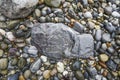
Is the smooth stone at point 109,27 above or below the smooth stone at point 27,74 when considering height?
above

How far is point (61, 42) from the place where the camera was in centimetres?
212

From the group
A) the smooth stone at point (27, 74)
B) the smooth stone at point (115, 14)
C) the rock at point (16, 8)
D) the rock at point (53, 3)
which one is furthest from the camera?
the smooth stone at point (115, 14)

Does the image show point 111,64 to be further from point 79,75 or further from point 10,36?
point 10,36

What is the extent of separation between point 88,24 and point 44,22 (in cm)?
37

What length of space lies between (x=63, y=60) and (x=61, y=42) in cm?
14

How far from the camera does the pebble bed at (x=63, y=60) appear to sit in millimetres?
2082

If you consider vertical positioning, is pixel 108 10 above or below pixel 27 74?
above

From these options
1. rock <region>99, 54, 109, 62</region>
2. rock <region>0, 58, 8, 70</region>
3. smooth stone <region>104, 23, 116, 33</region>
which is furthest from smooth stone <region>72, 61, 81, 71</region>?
rock <region>0, 58, 8, 70</region>

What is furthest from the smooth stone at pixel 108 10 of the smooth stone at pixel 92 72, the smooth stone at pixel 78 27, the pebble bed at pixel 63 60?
the smooth stone at pixel 92 72

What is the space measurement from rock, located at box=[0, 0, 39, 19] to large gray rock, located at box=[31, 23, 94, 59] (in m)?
0.20

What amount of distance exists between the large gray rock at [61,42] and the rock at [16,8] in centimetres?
20

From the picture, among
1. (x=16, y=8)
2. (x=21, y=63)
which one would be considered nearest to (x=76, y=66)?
(x=21, y=63)

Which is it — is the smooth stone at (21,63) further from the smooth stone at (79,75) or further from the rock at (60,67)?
the smooth stone at (79,75)

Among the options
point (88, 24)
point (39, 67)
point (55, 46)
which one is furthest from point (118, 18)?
point (39, 67)
